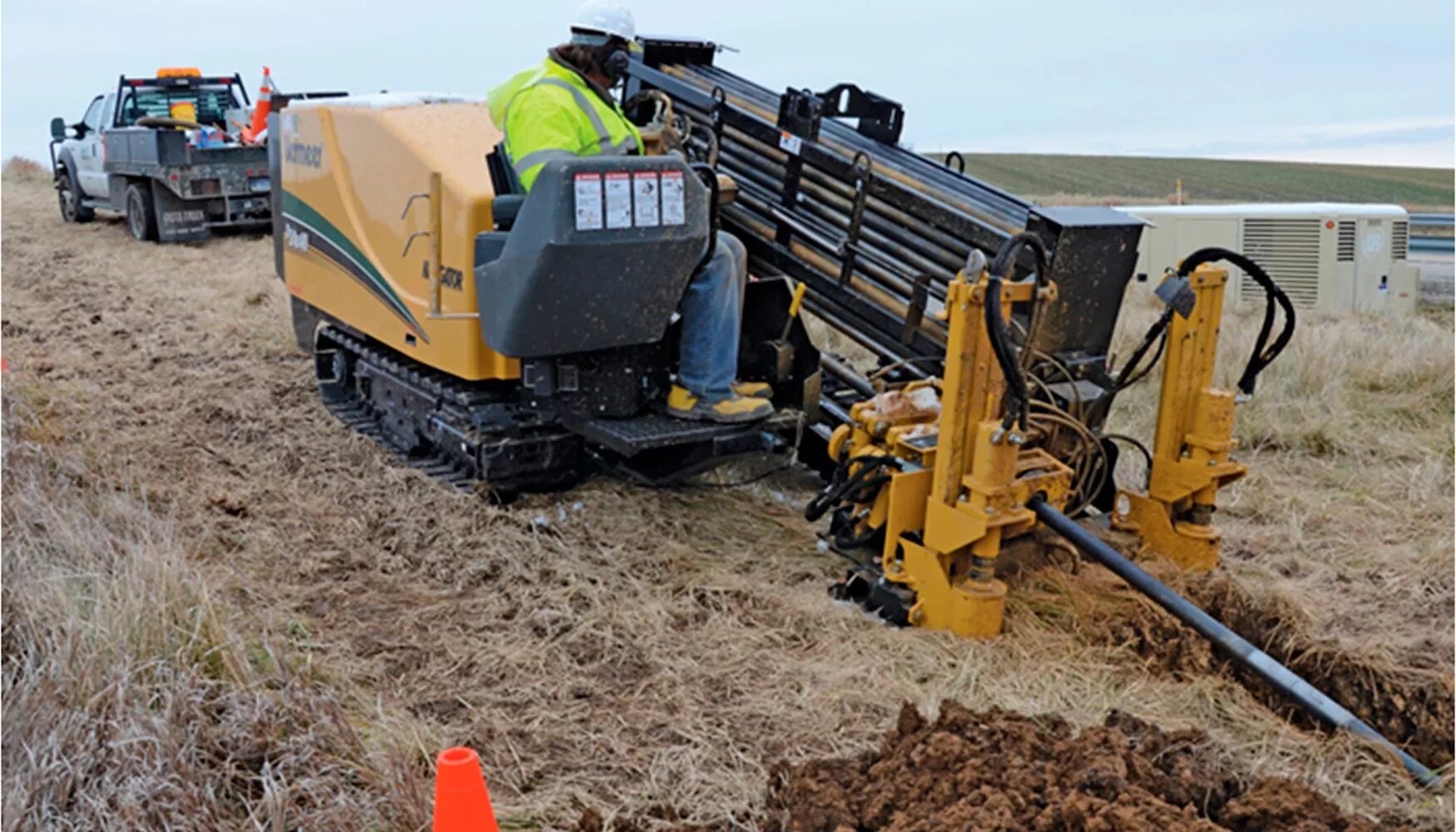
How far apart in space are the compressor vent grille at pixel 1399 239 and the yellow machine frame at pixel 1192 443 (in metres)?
7.47

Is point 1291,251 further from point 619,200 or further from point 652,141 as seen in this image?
point 619,200

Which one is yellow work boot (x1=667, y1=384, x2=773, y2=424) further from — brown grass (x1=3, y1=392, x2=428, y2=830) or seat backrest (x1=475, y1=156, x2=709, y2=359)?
brown grass (x1=3, y1=392, x2=428, y2=830)

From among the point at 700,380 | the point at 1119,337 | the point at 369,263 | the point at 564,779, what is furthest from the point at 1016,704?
the point at 1119,337

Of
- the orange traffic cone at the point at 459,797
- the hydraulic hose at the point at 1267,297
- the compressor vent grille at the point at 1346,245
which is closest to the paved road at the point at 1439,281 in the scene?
the compressor vent grille at the point at 1346,245

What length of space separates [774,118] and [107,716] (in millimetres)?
4230

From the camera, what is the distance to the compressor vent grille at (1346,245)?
11344 mm

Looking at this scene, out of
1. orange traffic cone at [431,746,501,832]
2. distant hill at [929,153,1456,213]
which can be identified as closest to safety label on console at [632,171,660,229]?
orange traffic cone at [431,746,501,832]

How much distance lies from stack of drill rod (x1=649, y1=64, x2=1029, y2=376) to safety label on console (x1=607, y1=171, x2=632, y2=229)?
4.22ft

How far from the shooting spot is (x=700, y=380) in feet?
19.3

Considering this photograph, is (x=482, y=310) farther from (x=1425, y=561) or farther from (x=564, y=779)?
(x=1425, y=561)

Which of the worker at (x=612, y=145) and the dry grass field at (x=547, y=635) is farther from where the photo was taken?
the worker at (x=612, y=145)

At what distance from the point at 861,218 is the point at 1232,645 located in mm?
2774

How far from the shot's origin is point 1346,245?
450 inches

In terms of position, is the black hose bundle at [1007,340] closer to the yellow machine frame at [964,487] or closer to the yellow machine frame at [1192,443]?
the yellow machine frame at [964,487]
